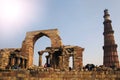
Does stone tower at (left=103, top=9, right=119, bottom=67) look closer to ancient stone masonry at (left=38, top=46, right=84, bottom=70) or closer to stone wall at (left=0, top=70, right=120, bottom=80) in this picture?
ancient stone masonry at (left=38, top=46, right=84, bottom=70)

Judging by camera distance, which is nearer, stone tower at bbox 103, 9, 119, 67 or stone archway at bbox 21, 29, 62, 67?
stone archway at bbox 21, 29, 62, 67

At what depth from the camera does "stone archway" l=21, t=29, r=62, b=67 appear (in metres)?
21.2

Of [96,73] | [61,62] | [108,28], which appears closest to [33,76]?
[96,73]

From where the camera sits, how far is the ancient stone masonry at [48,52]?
61.6ft

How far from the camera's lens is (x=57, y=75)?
11773 mm

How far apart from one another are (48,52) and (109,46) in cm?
1595

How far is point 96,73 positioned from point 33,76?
4115 millimetres

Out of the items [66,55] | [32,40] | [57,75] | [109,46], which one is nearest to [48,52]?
[66,55]

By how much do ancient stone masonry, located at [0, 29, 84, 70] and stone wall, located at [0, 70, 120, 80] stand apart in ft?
18.1

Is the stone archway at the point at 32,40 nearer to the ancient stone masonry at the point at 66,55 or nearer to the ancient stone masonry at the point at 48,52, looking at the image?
the ancient stone masonry at the point at 48,52

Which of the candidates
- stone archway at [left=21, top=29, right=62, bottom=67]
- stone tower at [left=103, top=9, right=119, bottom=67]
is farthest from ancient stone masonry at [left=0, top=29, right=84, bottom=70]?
stone tower at [left=103, top=9, right=119, bottom=67]

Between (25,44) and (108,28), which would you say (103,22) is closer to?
(108,28)

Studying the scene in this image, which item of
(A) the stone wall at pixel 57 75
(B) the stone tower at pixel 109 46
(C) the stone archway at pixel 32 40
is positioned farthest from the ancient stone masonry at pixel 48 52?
(B) the stone tower at pixel 109 46

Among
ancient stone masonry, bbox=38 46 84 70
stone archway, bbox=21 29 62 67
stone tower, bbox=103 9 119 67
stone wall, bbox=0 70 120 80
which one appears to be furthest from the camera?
stone tower, bbox=103 9 119 67
